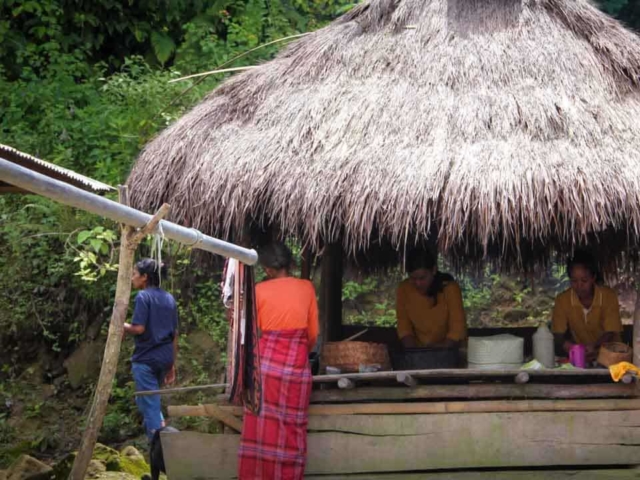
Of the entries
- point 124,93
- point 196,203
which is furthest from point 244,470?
point 124,93

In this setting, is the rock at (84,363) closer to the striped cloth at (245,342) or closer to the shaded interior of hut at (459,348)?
the shaded interior of hut at (459,348)

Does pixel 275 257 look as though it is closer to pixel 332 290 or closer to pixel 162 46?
pixel 332 290

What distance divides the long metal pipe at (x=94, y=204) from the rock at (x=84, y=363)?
235 inches

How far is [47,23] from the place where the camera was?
1248cm

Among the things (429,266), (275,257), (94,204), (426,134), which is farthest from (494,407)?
(94,204)

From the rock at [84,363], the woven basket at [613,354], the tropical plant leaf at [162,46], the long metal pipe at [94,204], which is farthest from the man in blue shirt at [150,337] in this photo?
the tropical plant leaf at [162,46]

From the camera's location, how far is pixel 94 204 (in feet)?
13.0

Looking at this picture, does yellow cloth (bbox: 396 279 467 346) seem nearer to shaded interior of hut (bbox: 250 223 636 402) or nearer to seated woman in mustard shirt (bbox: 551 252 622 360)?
shaded interior of hut (bbox: 250 223 636 402)

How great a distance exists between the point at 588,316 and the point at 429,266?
46.8 inches

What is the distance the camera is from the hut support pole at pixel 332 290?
862 cm

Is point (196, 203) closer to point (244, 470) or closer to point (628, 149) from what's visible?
point (244, 470)

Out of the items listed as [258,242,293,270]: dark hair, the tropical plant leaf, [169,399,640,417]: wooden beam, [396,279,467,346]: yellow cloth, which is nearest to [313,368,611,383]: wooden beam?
[169,399,640,417]: wooden beam

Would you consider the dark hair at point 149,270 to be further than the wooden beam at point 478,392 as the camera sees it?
Yes

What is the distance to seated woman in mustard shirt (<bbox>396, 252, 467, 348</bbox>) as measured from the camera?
751cm
